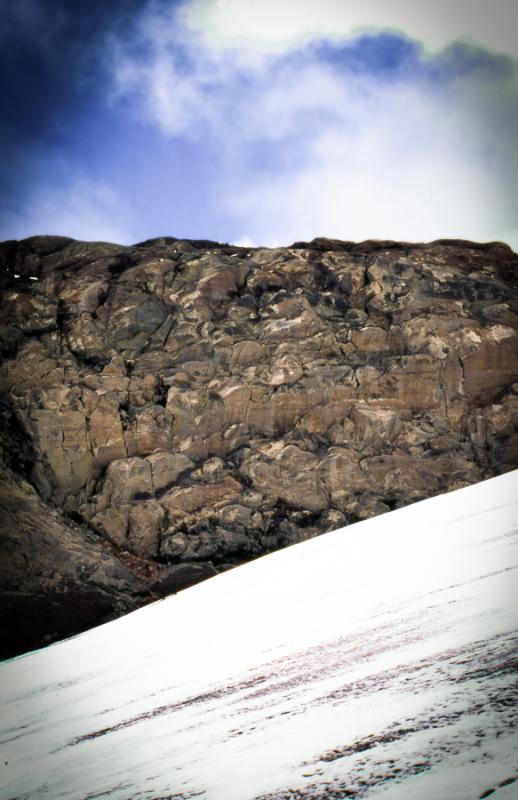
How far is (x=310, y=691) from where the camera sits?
716 cm

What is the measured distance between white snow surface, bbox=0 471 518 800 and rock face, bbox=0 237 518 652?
9402 millimetres

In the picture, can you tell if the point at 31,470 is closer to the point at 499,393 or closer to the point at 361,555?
the point at 361,555

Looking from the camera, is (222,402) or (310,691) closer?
(310,691)

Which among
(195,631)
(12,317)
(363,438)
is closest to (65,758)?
(195,631)

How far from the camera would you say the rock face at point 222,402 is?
24375 millimetres

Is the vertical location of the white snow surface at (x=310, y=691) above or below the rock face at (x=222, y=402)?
below

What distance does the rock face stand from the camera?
24.4 meters

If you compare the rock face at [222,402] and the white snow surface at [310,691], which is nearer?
the white snow surface at [310,691]

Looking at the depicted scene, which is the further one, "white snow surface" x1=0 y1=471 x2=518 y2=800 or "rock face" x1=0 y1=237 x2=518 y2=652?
"rock face" x1=0 y1=237 x2=518 y2=652

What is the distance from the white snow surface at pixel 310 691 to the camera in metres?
5.05

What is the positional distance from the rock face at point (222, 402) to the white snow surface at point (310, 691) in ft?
30.8

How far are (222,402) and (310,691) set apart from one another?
2095cm

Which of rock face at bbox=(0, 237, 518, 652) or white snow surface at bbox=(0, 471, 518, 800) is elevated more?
rock face at bbox=(0, 237, 518, 652)

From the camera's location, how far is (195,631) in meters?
12.5
